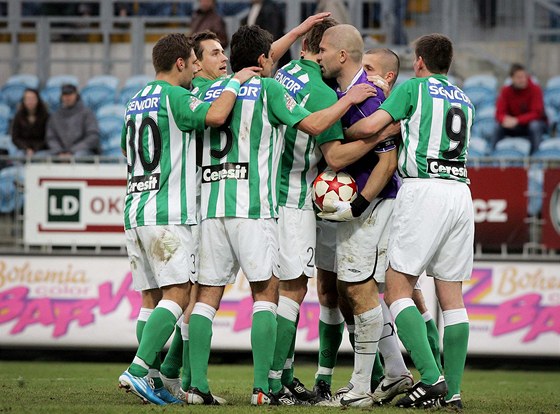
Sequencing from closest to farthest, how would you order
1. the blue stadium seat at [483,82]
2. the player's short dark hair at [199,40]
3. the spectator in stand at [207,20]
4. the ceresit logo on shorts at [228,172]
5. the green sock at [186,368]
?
the ceresit logo on shorts at [228,172]
the green sock at [186,368]
the player's short dark hair at [199,40]
the spectator in stand at [207,20]
the blue stadium seat at [483,82]

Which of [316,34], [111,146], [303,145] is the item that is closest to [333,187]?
[303,145]

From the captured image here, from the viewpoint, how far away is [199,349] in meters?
7.04

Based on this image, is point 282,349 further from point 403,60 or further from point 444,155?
point 403,60

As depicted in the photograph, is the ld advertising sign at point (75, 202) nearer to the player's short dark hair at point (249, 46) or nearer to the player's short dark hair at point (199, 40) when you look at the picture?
the player's short dark hair at point (199, 40)

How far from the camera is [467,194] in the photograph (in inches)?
282

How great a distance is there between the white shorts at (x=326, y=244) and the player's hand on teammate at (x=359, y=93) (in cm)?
106

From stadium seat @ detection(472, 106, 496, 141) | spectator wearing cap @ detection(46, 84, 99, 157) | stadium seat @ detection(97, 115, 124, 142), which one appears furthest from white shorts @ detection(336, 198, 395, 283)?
stadium seat @ detection(97, 115, 124, 142)

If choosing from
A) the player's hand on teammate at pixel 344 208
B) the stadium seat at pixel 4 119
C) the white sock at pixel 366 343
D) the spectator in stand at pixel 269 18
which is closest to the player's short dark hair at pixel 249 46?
the player's hand on teammate at pixel 344 208

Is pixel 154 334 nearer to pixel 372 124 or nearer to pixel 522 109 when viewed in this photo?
pixel 372 124

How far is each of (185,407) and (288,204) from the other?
1.60 metres

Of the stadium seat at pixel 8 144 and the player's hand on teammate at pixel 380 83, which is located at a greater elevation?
the player's hand on teammate at pixel 380 83

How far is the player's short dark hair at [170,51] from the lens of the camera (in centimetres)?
726

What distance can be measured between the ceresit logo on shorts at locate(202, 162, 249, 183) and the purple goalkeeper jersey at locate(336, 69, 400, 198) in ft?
2.63

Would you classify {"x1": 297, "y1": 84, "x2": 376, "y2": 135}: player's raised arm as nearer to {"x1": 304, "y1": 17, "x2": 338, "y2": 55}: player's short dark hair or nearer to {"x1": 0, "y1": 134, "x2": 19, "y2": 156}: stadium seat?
{"x1": 304, "y1": 17, "x2": 338, "y2": 55}: player's short dark hair
